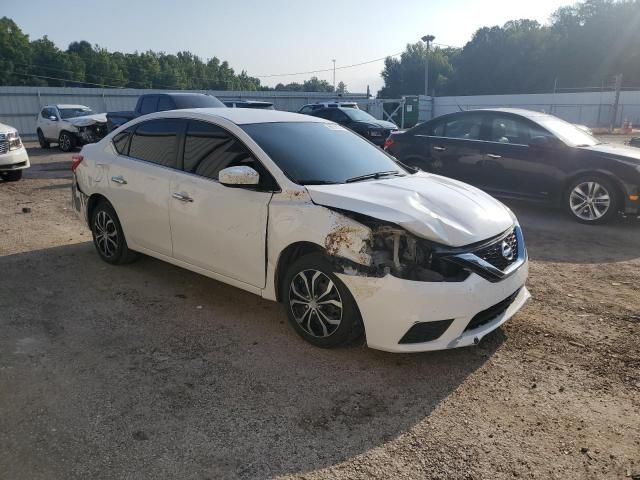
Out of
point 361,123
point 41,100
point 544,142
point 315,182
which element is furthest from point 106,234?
point 41,100

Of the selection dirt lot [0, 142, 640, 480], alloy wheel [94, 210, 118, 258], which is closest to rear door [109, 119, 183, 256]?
alloy wheel [94, 210, 118, 258]

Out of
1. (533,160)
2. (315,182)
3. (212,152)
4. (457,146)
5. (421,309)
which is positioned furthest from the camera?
(457,146)

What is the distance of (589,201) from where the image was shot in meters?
7.59

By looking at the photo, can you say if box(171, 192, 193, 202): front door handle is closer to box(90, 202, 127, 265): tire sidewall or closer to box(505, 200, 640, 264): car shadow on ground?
box(90, 202, 127, 265): tire sidewall

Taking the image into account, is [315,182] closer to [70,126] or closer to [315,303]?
[315,303]

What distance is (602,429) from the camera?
116 inches

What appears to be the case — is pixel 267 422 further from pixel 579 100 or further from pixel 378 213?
pixel 579 100

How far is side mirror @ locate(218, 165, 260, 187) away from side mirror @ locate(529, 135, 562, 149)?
5426mm

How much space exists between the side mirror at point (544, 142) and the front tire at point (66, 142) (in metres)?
15.0

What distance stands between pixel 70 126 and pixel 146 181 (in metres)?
14.2

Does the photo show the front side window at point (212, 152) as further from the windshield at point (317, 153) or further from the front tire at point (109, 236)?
the front tire at point (109, 236)

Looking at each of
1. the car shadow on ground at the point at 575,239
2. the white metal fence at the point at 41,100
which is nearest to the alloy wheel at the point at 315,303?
the car shadow on ground at the point at 575,239

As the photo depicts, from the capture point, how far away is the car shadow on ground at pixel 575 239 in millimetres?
6129

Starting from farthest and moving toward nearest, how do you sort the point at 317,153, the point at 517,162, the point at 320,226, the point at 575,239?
1. the point at 517,162
2. the point at 575,239
3. the point at 317,153
4. the point at 320,226
